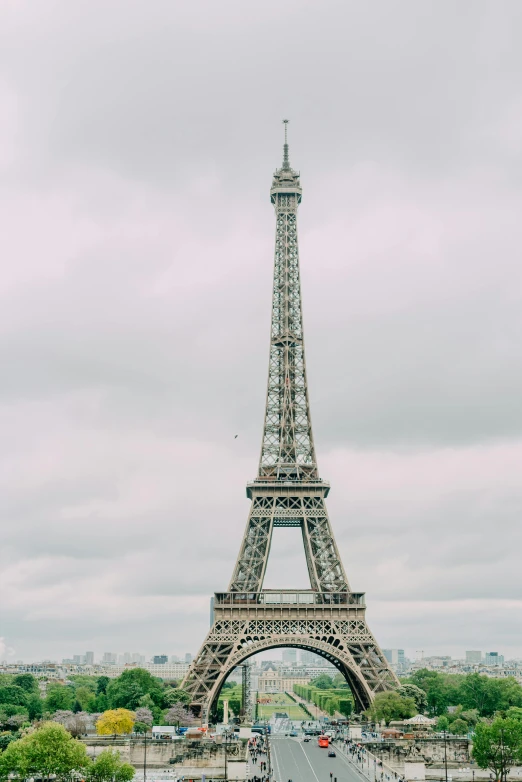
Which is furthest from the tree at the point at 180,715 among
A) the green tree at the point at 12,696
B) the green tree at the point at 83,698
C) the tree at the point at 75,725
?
the green tree at the point at 83,698

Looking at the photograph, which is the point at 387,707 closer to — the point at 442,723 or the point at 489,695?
the point at 442,723

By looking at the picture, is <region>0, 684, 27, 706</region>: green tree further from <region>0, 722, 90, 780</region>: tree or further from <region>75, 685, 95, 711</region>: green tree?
<region>0, 722, 90, 780</region>: tree

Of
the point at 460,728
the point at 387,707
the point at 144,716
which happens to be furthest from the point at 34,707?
the point at 387,707

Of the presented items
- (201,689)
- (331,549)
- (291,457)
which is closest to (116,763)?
(201,689)

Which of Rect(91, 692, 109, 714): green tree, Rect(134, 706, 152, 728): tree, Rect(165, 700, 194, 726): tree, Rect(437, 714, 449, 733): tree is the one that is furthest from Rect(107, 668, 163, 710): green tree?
Rect(437, 714, 449, 733): tree

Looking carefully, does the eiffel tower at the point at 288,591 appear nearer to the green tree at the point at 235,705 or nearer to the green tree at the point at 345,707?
the green tree at the point at 345,707
